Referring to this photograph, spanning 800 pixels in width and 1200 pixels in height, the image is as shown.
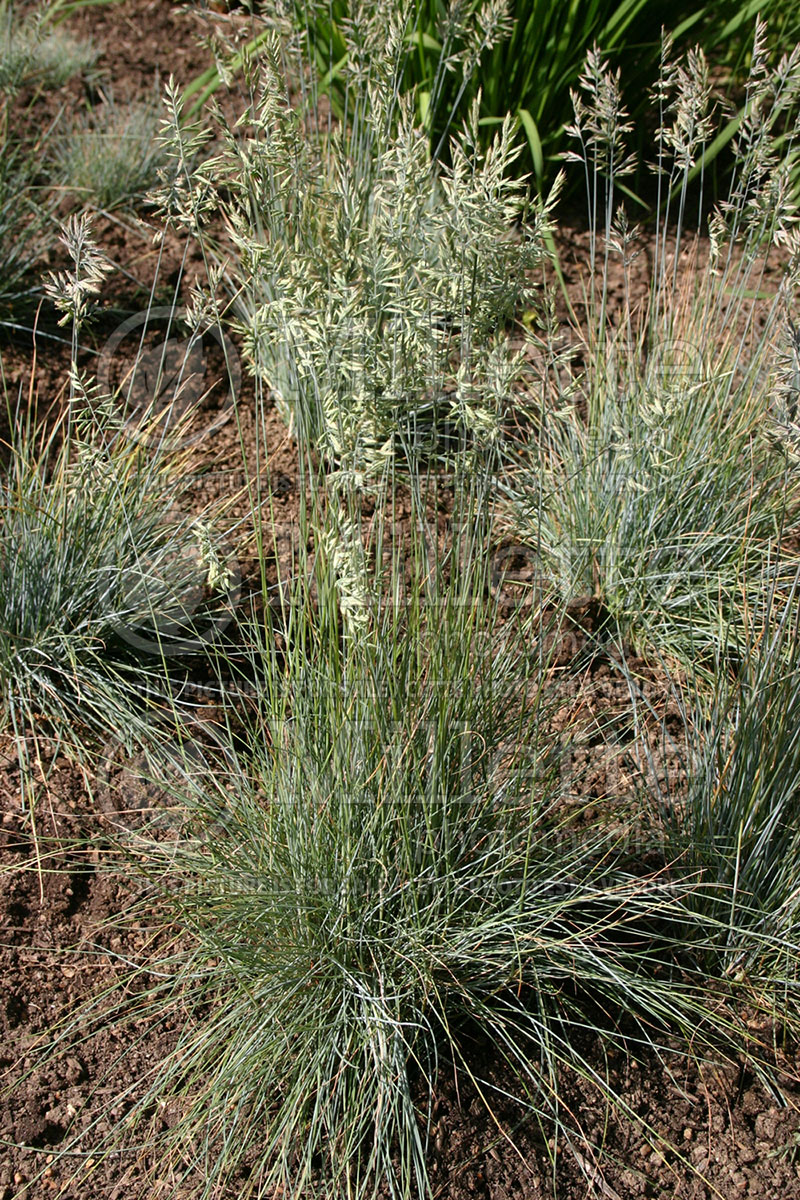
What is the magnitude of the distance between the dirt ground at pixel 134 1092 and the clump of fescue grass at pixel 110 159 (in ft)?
7.57

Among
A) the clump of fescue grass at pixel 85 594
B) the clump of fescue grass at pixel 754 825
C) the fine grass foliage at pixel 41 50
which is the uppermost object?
the fine grass foliage at pixel 41 50

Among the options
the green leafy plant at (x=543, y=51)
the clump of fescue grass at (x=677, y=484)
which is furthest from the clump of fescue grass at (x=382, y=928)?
the green leafy plant at (x=543, y=51)

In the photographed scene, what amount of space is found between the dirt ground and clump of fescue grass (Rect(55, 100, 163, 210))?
2.31 meters

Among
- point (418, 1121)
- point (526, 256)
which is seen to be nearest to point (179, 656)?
point (418, 1121)

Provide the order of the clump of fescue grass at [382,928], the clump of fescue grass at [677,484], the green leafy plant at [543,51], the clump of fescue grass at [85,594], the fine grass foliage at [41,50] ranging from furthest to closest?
the fine grass foliage at [41,50], the green leafy plant at [543,51], the clump of fescue grass at [677,484], the clump of fescue grass at [85,594], the clump of fescue grass at [382,928]

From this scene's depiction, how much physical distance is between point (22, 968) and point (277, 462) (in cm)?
176

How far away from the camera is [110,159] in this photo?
4367mm

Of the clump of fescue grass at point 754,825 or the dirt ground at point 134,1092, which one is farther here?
the clump of fescue grass at point 754,825

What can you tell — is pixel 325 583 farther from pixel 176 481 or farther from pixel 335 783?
pixel 176 481

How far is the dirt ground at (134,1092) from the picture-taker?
1.96 metres

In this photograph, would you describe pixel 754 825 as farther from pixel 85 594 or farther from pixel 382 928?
pixel 85 594

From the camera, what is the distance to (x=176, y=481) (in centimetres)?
310

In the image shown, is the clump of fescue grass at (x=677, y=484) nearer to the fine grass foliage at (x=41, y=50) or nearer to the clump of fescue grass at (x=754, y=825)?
the clump of fescue grass at (x=754, y=825)

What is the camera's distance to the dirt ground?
6.44 ft
